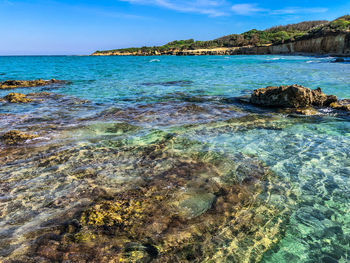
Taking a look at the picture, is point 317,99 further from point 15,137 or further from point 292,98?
point 15,137

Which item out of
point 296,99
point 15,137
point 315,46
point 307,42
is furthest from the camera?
point 307,42

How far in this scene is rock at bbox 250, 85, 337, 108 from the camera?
26.6 ft

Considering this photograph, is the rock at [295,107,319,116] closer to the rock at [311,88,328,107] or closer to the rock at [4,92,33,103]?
the rock at [311,88,328,107]

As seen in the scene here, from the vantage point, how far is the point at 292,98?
320 inches

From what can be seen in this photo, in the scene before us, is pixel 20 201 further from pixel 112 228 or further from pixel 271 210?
pixel 271 210

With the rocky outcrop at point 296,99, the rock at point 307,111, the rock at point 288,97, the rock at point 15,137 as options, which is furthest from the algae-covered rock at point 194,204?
the rock at point 288,97

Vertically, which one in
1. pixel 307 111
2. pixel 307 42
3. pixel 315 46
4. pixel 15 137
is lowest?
pixel 307 111

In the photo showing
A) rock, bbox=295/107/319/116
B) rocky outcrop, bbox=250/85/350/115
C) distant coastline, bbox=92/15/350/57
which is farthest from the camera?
A: distant coastline, bbox=92/15/350/57

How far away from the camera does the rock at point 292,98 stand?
8094 millimetres

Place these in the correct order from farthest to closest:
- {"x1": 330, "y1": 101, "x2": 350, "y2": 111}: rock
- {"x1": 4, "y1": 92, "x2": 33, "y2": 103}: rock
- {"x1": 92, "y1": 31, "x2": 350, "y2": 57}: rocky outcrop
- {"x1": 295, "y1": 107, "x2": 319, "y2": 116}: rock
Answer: {"x1": 92, "y1": 31, "x2": 350, "y2": 57}: rocky outcrop
{"x1": 4, "y1": 92, "x2": 33, "y2": 103}: rock
{"x1": 330, "y1": 101, "x2": 350, "y2": 111}: rock
{"x1": 295, "y1": 107, "x2": 319, "y2": 116}: rock

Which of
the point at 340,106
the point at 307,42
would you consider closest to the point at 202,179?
the point at 340,106

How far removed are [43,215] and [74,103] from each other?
7.82 meters

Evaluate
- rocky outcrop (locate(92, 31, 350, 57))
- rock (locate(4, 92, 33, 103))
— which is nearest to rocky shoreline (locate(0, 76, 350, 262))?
rock (locate(4, 92, 33, 103))

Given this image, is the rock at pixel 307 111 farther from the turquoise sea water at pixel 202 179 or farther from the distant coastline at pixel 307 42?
the distant coastline at pixel 307 42
